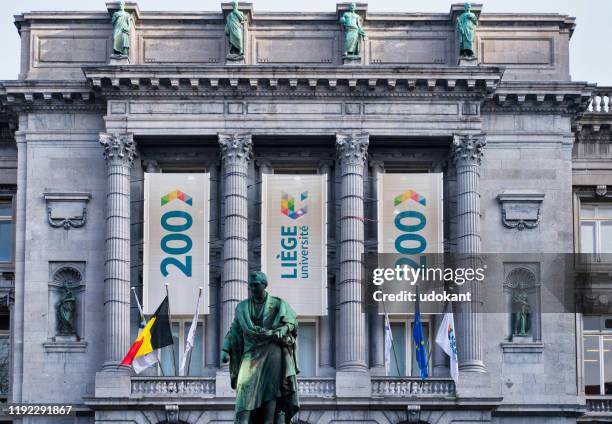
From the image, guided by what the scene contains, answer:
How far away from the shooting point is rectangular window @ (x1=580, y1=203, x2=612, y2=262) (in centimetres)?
6425

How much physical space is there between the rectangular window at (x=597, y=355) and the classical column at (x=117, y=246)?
16650 millimetres

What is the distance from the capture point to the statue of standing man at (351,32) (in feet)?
201

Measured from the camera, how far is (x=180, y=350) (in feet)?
201

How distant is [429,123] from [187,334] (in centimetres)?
1117

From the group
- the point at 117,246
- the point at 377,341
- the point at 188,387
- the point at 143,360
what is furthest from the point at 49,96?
the point at 377,341

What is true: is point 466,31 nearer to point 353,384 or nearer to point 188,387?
point 353,384

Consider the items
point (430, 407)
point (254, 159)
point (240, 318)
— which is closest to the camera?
point (240, 318)

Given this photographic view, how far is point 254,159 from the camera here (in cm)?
6216

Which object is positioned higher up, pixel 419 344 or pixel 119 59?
pixel 119 59

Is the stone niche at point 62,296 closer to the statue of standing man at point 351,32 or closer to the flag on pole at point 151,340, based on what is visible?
the flag on pole at point 151,340

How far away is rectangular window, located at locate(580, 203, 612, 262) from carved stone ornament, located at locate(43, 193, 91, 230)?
712 inches

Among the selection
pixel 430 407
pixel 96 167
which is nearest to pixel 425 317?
pixel 430 407

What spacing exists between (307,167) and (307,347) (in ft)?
21.0

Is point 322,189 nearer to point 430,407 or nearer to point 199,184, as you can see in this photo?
point 199,184
